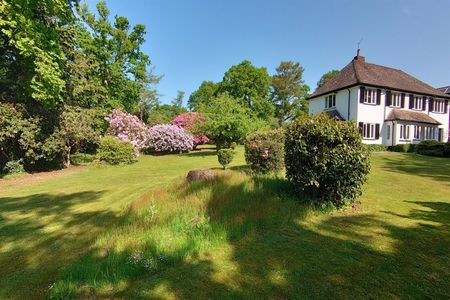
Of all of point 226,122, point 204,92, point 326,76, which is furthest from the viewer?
point 204,92

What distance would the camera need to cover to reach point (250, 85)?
48.3 metres

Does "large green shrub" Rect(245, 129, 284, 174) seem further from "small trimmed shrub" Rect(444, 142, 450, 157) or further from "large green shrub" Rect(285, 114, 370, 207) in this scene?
"small trimmed shrub" Rect(444, 142, 450, 157)

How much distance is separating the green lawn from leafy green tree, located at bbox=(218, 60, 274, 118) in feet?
136

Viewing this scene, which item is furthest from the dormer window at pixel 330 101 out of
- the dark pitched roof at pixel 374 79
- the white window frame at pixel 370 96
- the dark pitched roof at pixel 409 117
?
the dark pitched roof at pixel 409 117

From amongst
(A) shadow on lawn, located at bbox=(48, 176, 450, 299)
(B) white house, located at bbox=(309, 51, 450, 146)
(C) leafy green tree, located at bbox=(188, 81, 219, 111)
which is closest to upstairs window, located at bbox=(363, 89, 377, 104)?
(B) white house, located at bbox=(309, 51, 450, 146)

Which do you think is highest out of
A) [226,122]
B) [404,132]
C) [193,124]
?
[193,124]

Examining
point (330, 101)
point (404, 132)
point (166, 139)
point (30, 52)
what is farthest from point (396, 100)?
point (30, 52)

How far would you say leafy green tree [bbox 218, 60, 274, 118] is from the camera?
47.6 meters

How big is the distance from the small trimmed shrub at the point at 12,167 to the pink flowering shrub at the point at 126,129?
9609 millimetres

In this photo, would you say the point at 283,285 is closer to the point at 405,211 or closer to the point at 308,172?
the point at 308,172

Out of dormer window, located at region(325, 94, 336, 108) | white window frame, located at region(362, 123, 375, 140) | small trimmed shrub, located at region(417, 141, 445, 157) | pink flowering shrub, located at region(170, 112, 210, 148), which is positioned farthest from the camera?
dormer window, located at region(325, 94, 336, 108)

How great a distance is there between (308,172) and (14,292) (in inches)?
219

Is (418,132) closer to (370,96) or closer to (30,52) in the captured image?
(370,96)

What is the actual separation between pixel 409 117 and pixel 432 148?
22.0 feet
